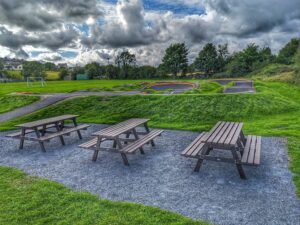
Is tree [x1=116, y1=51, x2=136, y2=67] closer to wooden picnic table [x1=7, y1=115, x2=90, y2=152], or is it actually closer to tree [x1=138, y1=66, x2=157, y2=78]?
tree [x1=138, y1=66, x2=157, y2=78]

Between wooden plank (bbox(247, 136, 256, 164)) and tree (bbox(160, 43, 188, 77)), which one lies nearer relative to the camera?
wooden plank (bbox(247, 136, 256, 164))

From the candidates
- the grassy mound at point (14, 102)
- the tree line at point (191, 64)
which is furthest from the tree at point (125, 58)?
the grassy mound at point (14, 102)

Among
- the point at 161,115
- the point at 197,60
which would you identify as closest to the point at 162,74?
the point at 197,60

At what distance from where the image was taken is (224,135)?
509 cm

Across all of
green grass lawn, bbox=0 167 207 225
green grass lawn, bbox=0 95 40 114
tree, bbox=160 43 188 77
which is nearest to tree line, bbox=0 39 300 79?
tree, bbox=160 43 188 77

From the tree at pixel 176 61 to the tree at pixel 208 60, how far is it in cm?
456

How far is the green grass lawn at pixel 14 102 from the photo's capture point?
14991 millimetres

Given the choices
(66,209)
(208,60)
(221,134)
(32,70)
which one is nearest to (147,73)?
(208,60)

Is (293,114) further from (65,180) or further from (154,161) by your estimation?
(65,180)

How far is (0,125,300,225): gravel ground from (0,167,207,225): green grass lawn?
249 mm

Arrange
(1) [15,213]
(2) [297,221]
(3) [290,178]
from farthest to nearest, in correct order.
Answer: (3) [290,178] < (1) [15,213] < (2) [297,221]

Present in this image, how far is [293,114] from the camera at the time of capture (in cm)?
1081

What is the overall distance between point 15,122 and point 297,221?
11.6 meters

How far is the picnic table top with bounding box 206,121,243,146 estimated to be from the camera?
178 inches
